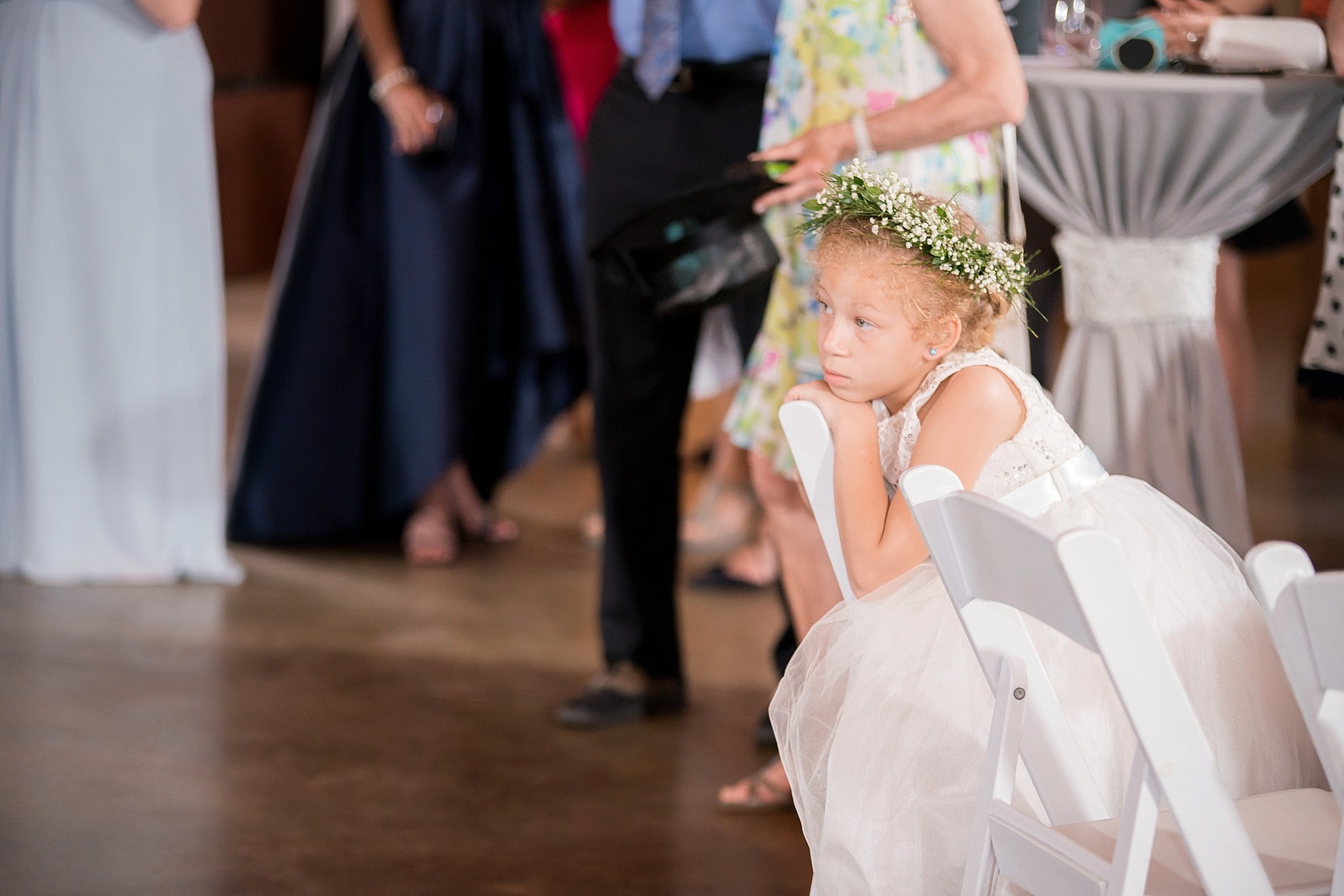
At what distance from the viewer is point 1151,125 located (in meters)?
2.26

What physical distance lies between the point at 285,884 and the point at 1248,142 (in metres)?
1.76

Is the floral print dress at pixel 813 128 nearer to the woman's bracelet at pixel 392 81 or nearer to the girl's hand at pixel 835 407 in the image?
the girl's hand at pixel 835 407

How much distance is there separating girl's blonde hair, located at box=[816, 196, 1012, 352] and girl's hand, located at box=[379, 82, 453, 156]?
201cm

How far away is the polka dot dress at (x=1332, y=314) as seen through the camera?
2.13 m

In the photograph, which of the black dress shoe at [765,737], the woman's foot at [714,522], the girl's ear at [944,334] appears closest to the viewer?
the girl's ear at [944,334]

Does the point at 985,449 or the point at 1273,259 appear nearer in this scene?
the point at 985,449

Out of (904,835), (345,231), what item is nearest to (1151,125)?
(904,835)

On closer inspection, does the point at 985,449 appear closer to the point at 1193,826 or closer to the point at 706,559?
the point at 1193,826

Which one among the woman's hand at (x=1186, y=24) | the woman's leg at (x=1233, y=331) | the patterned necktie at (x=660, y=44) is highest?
the woman's hand at (x=1186, y=24)

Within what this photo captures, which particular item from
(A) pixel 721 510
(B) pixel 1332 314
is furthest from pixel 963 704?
(A) pixel 721 510

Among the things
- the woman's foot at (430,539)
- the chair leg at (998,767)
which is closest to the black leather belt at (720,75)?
the chair leg at (998,767)

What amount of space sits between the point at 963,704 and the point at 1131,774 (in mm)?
287

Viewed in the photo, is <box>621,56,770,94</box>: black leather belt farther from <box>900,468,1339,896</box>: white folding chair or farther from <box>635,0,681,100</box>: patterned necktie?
<box>900,468,1339,896</box>: white folding chair

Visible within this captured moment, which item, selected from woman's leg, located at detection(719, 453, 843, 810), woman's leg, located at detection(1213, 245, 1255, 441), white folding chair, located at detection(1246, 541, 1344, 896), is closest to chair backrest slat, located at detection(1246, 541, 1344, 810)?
white folding chair, located at detection(1246, 541, 1344, 896)
